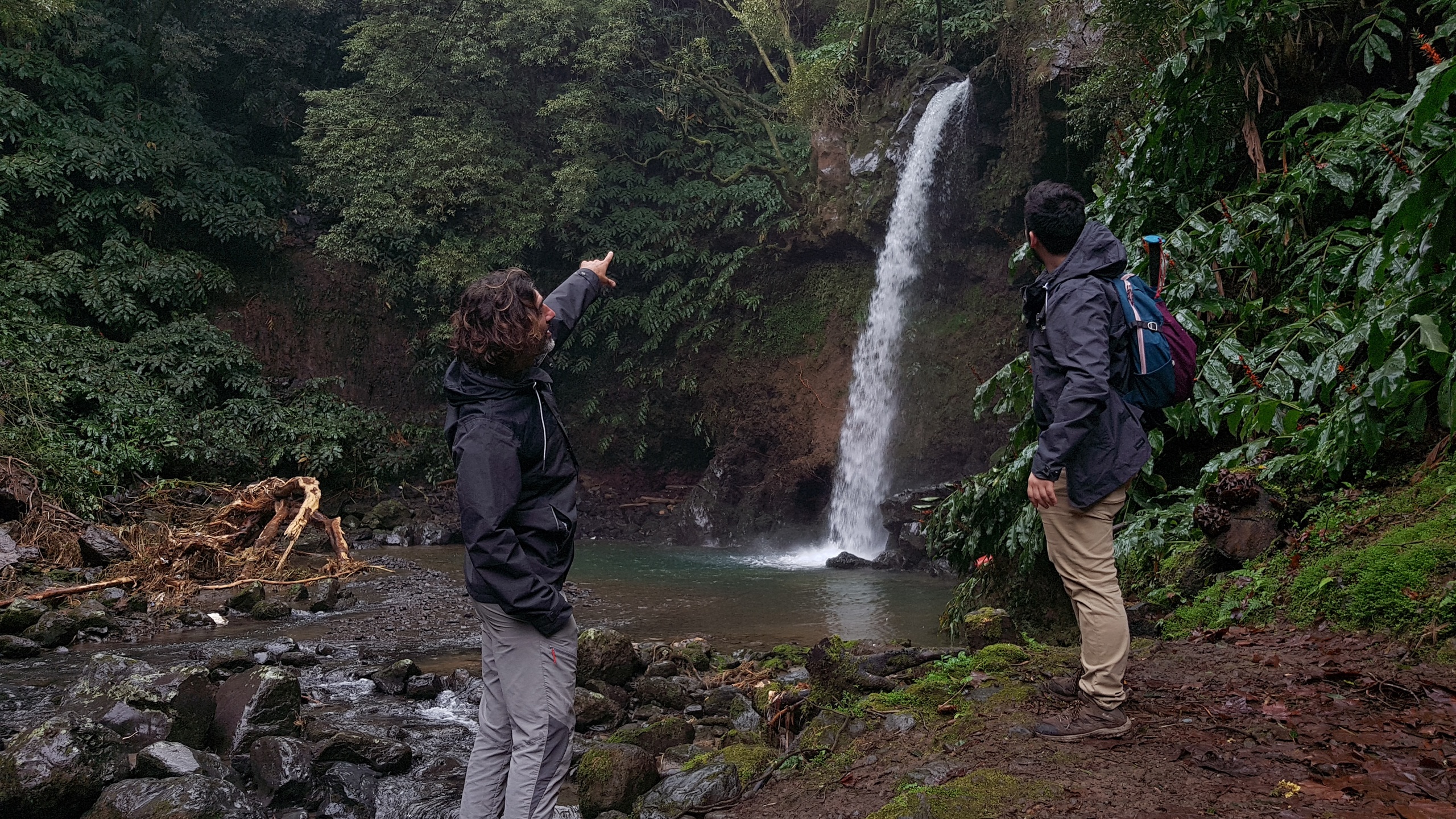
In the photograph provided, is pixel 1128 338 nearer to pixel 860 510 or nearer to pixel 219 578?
pixel 219 578

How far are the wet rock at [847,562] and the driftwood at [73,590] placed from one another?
8.37 metres

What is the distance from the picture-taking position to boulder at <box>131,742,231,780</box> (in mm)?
4156

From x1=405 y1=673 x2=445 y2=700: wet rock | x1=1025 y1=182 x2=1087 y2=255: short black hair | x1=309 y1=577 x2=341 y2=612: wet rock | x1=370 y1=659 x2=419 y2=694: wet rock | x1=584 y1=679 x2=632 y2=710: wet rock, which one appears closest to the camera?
x1=1025 y1=182 x2=1087 y2=255: short black hair

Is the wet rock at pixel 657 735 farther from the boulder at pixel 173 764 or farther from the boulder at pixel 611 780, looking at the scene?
the boulder at pixel 173 764

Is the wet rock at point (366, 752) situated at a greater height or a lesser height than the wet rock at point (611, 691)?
greater

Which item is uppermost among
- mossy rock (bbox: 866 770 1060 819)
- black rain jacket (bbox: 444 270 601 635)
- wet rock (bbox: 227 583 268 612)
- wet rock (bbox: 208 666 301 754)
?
black rain jacket (bbox: 444 270 601 635)

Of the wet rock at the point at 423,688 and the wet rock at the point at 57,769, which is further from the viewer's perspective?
the wet rock at the point at 423,688

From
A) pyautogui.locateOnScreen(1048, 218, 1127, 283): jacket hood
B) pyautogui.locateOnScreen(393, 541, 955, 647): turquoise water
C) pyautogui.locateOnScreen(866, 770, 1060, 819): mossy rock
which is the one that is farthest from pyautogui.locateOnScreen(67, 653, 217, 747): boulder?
pyautogui.locateOnScreen(1048, 218, 1127, 283): jacket hood

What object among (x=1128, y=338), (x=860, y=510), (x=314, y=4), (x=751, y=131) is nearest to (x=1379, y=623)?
(x=1128, y=338)

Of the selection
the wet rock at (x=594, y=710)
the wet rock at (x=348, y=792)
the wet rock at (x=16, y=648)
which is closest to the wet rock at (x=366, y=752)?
the wet rock at (x=348, y=792)

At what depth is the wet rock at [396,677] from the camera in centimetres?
625

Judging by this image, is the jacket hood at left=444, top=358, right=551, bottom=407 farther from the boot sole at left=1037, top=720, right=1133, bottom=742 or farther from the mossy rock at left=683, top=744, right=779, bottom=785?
the boot sole at left=1037, top=720, right=1133, bottom=742

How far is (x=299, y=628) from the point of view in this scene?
8141 mm

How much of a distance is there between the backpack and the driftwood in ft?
28.8
